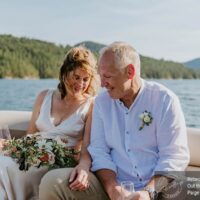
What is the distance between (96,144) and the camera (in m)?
2.34

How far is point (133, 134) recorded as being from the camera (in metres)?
2.24

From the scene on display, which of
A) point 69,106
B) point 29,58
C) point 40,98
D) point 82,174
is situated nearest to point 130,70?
point 82,174

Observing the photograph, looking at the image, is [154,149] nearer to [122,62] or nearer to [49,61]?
[122,62]

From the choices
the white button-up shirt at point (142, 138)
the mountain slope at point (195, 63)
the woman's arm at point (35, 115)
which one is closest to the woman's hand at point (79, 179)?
the white button-up shirt at point (142, 138)

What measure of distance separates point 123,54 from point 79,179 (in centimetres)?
67

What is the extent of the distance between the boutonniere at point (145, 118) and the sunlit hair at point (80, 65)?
62 centimetres

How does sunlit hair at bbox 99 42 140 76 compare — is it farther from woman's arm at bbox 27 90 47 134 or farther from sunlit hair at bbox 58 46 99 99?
woman's arm at bbox 27 90 47 134

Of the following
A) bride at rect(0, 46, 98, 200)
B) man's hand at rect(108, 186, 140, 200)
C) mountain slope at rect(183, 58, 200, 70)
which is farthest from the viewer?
mountain slope at rect(183, 58, 200, 70)

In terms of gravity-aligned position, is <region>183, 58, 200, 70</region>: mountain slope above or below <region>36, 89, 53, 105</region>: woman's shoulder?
below

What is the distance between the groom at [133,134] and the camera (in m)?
2.13

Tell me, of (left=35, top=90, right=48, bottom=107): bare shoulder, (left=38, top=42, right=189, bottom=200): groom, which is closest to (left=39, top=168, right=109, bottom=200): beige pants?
(left=38, top=42, right=189, bottom=200): groom

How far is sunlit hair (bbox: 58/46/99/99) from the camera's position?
272 cm

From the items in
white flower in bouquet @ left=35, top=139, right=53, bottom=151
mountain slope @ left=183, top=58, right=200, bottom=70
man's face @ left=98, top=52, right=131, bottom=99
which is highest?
man's face @ left=98, top=52, right=131, bottom=99

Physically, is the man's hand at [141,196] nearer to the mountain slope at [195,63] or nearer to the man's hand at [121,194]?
the man's hand at [121,194]
